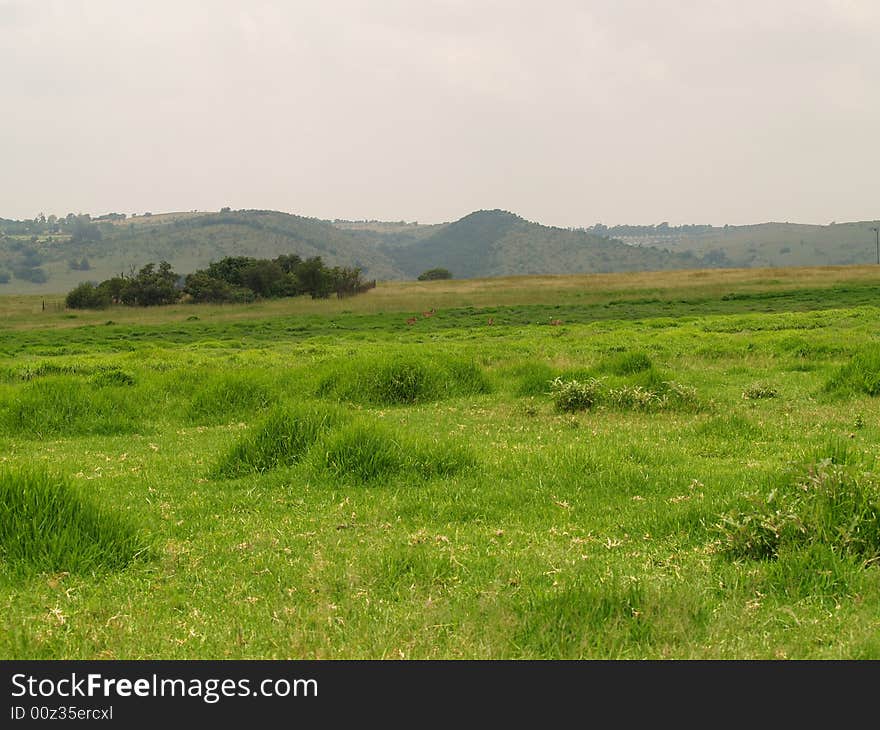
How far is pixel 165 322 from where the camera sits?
66.1m

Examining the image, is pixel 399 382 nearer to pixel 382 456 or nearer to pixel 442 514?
pixel 382 456

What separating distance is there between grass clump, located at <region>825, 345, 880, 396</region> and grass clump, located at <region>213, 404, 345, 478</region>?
11.1 m

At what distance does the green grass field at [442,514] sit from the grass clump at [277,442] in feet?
0.12

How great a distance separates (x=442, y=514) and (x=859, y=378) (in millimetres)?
11844

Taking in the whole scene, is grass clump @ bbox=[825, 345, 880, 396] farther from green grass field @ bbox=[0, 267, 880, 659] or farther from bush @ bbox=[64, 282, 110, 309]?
bush @ bbox=[64, 282, 110, 309]

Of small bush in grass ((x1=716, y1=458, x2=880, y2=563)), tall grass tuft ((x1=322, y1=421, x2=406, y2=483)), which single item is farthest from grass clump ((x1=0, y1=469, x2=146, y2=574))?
small bush in grass ((x1=716, y1=458, x2=880, y2=563))

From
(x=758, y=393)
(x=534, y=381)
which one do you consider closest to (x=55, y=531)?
(x=534, y=381)

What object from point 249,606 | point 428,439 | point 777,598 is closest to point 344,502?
point 428,439

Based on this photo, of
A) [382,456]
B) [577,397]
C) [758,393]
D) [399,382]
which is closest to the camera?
[382,456]

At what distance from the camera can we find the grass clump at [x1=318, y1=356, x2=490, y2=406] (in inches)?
704

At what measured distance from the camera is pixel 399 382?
1800 cm

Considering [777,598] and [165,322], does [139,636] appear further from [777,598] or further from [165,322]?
[165,322]

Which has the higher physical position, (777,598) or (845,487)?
(845,487)

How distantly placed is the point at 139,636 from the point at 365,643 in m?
1.61
